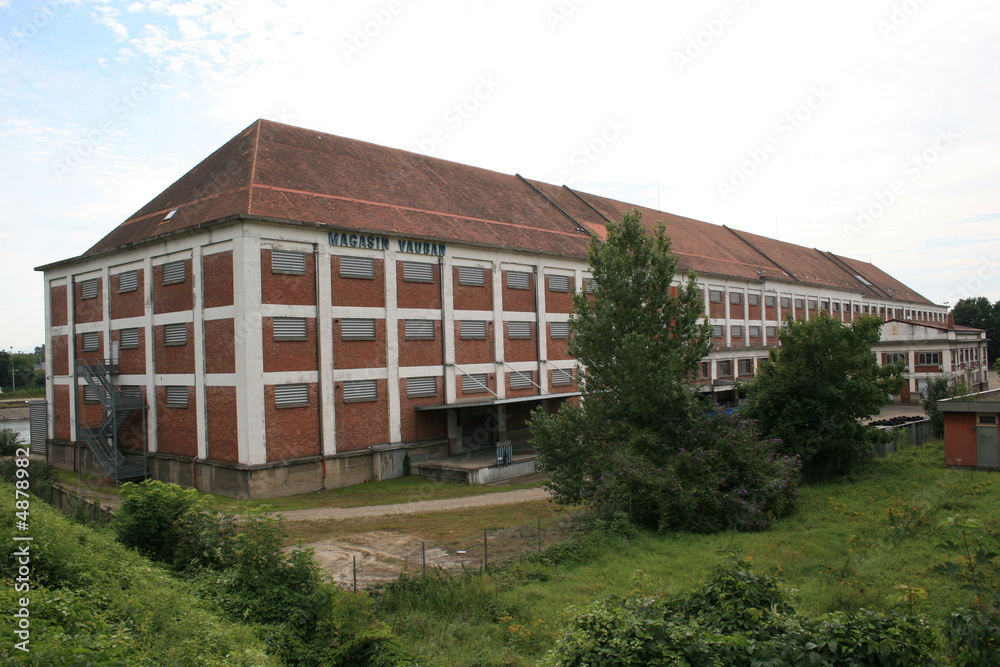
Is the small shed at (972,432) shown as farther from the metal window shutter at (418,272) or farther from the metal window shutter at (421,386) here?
the metal window shutter at (418,272)

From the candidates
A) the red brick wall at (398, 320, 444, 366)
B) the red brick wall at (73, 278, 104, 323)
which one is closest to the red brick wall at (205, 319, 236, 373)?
the red brick wall at (398, 320, 444, 366)

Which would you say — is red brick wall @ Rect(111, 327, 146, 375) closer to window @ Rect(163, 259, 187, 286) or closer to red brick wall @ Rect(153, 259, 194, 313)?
red brick wall @ Rect(153, 259, 194, 313)

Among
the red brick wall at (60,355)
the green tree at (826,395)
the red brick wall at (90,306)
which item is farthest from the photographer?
the red brick wall at (60,355)

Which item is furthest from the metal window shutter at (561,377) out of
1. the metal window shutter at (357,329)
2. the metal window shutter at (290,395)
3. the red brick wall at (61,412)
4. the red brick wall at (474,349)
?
the red brick wall at (61,412)

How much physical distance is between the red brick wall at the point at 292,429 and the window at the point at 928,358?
52647mm

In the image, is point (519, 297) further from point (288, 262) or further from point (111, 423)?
point (111, 423)

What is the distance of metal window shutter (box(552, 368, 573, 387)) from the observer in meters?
36.0

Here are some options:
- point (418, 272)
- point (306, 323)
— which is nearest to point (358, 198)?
point (418, 272)

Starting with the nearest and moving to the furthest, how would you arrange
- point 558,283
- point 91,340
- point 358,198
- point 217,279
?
point 217,279
point 358,198
point 91,340
point 558,283

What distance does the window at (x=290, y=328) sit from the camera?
82.8 feet

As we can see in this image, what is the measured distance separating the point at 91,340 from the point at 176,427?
9078mm

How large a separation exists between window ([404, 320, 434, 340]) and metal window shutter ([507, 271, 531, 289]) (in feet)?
18.2

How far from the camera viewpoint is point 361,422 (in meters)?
27.3

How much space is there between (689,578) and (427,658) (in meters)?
5.53
